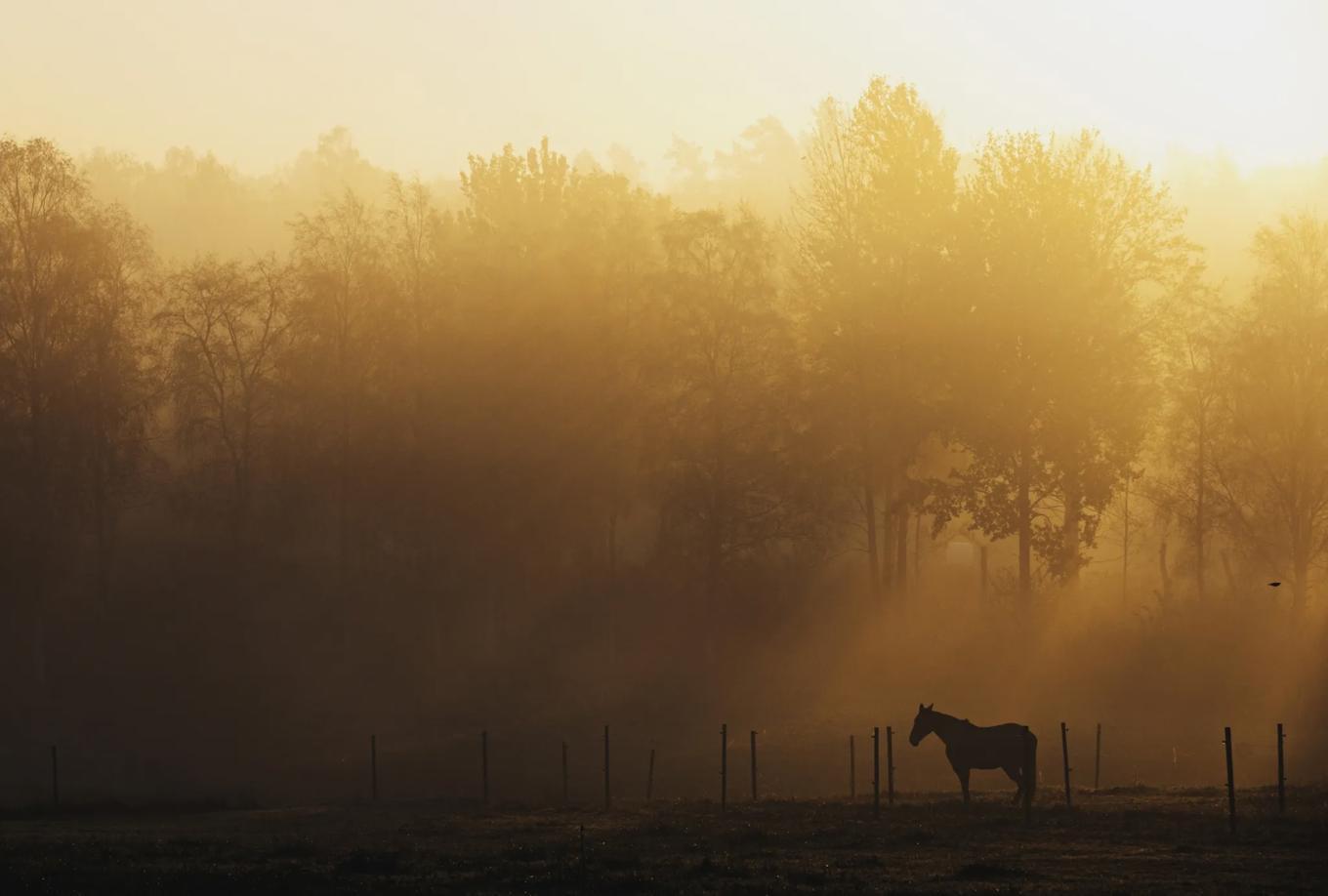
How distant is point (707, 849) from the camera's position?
2866cm

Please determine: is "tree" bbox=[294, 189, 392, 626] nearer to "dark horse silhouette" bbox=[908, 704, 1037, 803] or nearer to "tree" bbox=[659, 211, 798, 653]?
"tree" bbox=[659, 211, 798, 653]

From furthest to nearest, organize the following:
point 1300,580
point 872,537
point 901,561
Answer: point 872,537
point 901,561
point 1300,580

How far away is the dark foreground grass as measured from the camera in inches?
973

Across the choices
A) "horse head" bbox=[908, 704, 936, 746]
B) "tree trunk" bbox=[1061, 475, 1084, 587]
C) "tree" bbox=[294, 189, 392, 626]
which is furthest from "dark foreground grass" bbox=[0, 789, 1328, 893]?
"tree" bbox=[294, 189, 392, 626]

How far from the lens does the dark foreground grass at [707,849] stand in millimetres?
24719

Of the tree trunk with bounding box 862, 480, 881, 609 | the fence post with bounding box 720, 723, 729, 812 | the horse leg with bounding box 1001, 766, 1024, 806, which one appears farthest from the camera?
the tree trunk with bounding box 862, 480, 881, 609

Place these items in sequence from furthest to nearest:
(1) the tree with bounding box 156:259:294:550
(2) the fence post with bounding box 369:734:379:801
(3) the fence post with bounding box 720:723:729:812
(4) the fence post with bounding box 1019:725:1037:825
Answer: (1) the tree with bounding box 156:259:294:550
(2) the fence post with bounding box 369:734:379:801
(3) the fence post with bounding box 720:723:729:812
(4) the fence post with bounding box 1019:725:1037:825

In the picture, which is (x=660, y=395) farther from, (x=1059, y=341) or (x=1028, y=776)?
(x=1028, y=776)

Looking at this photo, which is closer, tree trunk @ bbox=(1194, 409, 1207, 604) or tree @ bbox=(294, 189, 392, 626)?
tree trunk @ bbox=(1194, 409, 1207, 604)

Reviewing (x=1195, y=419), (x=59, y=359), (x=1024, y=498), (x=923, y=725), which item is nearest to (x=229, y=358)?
(x=59, y=359)

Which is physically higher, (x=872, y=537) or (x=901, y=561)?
(x=872, y=537)

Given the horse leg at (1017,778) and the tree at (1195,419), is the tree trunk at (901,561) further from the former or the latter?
the horse leg at (1017,778)

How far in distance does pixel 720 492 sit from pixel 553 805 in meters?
23.3

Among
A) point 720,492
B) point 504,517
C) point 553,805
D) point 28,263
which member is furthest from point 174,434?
point 553,805
